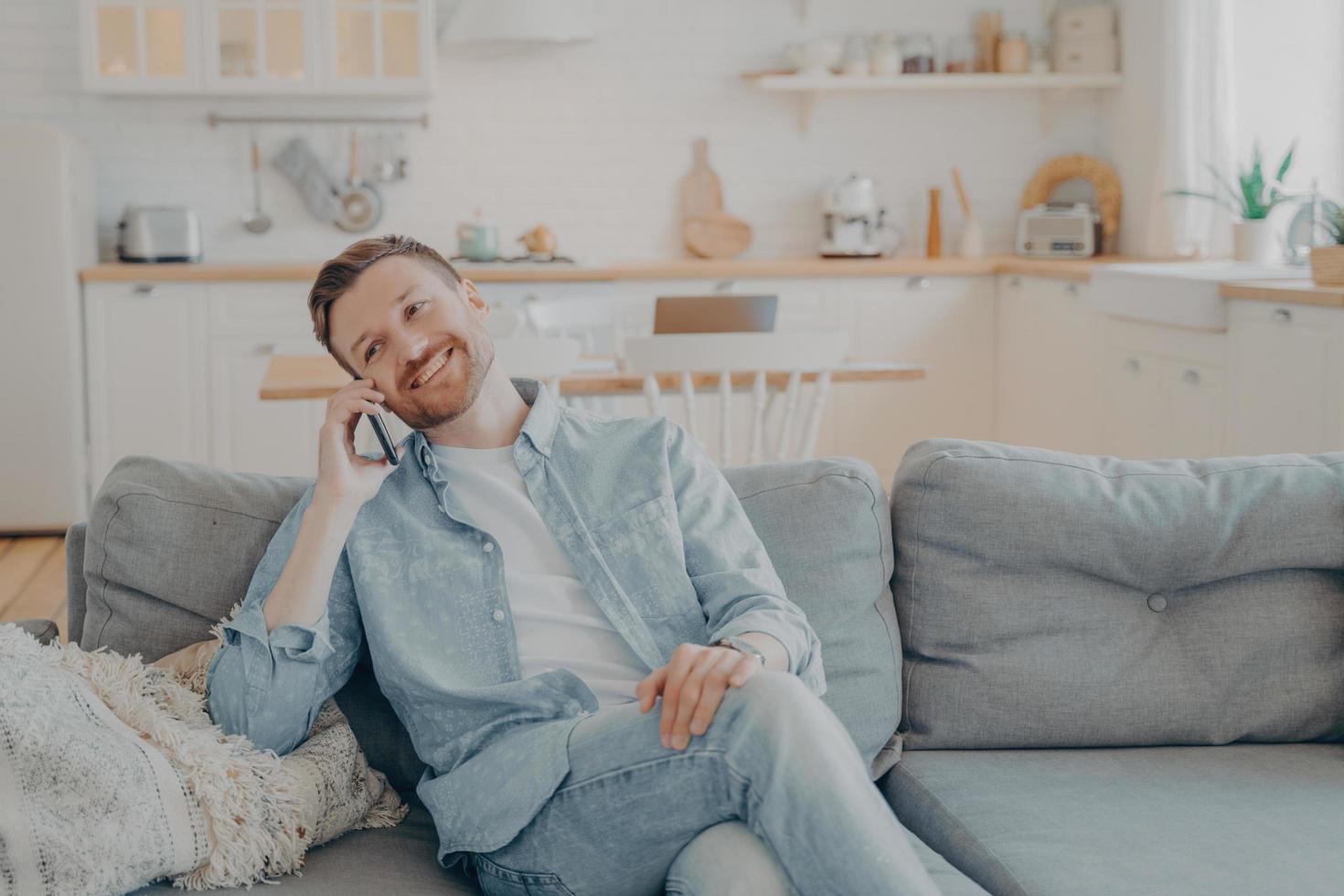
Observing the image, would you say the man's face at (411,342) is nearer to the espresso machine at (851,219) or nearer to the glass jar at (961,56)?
the espresso machine at (851,219)

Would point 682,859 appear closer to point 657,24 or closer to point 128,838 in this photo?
point 128,838

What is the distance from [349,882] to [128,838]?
240 millimetres

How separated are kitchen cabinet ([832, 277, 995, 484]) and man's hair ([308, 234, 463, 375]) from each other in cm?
362

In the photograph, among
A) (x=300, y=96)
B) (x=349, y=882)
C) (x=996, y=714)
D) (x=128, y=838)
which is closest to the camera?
(x=128, y=838)

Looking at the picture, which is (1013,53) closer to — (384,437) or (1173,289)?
(1173,289)

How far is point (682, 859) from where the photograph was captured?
145 cm

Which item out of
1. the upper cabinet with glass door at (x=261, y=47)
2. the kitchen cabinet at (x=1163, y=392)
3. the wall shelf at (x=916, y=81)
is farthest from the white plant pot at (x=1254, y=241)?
the upper cabinet with glass door at (x=261, y=47)

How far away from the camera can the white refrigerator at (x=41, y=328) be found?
15.9 ft

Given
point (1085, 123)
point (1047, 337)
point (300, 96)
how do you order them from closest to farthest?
point (1047, 337)
point (300, 96)
point (1085, 123)

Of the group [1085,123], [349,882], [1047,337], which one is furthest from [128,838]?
[1085,123]

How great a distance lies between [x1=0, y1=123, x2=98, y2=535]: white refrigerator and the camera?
4.84 m

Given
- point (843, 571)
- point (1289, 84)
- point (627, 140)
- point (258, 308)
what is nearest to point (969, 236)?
point (1289, 84)

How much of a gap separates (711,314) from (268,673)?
1.89 meters

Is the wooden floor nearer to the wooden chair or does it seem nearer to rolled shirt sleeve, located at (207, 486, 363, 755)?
the wooden chair
